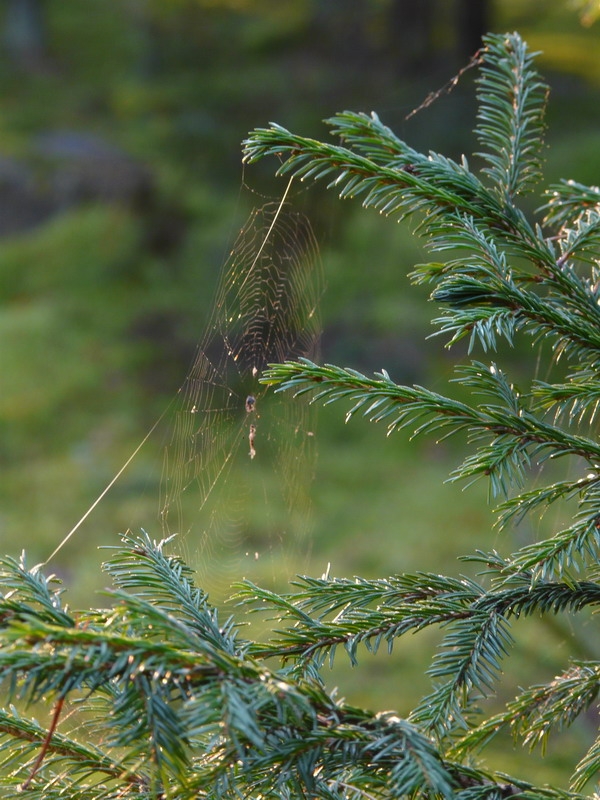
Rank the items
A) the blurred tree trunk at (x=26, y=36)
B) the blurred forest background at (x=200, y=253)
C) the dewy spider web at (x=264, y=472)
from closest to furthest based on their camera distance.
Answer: the dewy spider web at (x=264, y=472) → the blurred forest background at (x=200, y=253) → the blurred tree trunk at (x=26, y=36)

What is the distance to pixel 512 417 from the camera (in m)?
0.62

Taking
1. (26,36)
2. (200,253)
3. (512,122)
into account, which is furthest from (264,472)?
(26,36)

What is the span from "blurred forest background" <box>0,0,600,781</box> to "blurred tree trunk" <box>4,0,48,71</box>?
20 cm

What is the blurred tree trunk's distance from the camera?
555 centimetres

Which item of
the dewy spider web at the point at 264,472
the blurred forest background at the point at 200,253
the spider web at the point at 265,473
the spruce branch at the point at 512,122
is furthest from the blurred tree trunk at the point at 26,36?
the spruce branch at the point at 512,122

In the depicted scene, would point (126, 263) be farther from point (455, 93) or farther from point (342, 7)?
point (342, 7)

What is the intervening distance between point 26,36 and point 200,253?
9.64 feet

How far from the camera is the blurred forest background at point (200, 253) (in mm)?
3119

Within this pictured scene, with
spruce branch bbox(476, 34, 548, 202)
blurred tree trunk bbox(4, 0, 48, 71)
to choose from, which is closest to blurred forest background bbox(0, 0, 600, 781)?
blurred tree trunk bbox(4, 0, 48, 71)

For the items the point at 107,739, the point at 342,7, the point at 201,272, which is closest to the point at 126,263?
the point at 201,272

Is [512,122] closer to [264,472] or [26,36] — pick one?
[264,472]

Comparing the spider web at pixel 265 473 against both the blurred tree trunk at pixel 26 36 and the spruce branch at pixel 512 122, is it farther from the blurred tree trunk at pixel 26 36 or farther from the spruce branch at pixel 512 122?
the blurred tree trunk at pixel 26 36

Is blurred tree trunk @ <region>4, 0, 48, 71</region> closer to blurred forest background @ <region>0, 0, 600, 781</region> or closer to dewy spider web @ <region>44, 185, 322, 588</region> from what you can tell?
blurred forest background @ <region>0, 0, 600, 781</region>

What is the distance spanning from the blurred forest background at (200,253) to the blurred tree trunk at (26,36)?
7.8 inches
